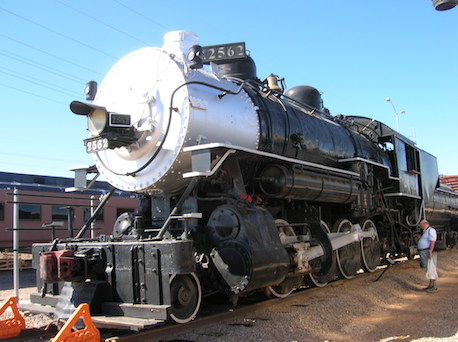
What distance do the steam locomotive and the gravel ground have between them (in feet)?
1.21

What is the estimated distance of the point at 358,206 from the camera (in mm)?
8391

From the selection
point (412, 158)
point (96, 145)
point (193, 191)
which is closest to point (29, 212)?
point (96, 145)

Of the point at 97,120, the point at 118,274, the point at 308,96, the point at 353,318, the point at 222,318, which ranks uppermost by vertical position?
the point at 308,96

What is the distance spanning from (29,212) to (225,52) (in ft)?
35.4

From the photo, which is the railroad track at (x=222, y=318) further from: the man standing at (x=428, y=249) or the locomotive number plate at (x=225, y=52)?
the locomotive number plate at (x=225, y=52)

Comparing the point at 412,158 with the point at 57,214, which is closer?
the point at 412,158

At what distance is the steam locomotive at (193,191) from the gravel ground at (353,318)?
1.21 ft

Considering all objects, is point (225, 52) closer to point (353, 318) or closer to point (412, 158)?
point (353, 318)

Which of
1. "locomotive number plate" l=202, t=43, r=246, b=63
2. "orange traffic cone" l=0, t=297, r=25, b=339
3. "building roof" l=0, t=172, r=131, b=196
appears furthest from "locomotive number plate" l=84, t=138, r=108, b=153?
"building roof" l=0, t=172, r=131, b=196

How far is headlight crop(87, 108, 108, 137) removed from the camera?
5457 millimetres

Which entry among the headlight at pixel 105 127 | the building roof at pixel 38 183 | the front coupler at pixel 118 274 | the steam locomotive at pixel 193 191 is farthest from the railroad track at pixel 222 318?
the building roof at pixel 38 183

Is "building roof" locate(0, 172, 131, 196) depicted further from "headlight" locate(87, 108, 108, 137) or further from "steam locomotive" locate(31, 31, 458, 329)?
"headlight" locate(87, 108, 108, 137)

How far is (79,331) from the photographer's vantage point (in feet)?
13.6

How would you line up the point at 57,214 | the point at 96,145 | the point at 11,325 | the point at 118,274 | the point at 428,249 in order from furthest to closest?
the point at 57,214 → the point at 428,249 → the point at 96,145 → the point at 118,274 → the point at 11,325
